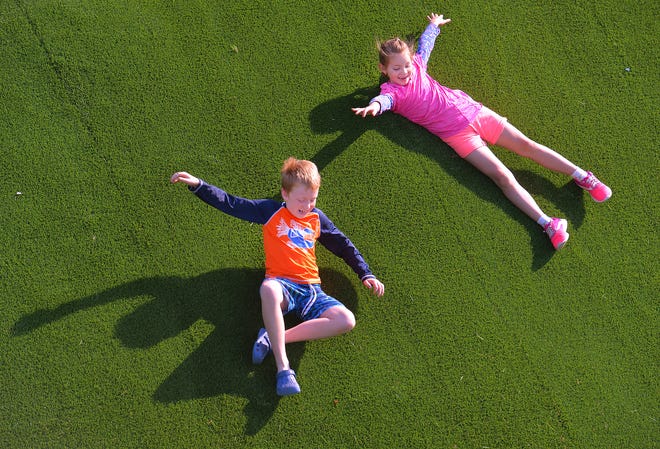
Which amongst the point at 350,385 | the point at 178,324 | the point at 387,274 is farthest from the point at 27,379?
the point at 387,274

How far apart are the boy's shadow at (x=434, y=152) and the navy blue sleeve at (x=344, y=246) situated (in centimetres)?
60

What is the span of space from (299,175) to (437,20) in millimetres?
1944

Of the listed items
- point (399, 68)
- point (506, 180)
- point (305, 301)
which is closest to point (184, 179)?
point (305, 301)

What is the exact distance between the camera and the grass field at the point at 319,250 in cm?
391

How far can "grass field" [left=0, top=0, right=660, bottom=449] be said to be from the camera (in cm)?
391

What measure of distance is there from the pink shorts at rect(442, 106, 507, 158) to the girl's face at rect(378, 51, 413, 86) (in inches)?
23.0

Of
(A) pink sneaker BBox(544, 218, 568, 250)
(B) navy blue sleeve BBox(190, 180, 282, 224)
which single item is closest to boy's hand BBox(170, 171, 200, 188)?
(B) navy blue sleeve BBox(190, 180, 282, 224)

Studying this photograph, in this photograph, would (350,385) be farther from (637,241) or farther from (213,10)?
(213,10)

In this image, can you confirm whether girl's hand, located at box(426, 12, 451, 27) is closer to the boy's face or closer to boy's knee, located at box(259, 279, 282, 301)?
the boy's face

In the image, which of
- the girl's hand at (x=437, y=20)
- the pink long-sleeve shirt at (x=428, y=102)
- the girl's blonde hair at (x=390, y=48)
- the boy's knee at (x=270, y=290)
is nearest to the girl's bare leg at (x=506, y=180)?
the pink long-sleeve shirt at (x=428, y=102)

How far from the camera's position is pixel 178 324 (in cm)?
399

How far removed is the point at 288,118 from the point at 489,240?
1800 mm

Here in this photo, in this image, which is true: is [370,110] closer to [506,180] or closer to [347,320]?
[506,180]

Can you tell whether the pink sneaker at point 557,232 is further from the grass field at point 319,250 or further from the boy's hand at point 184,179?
the boy's hand at point 184,179
